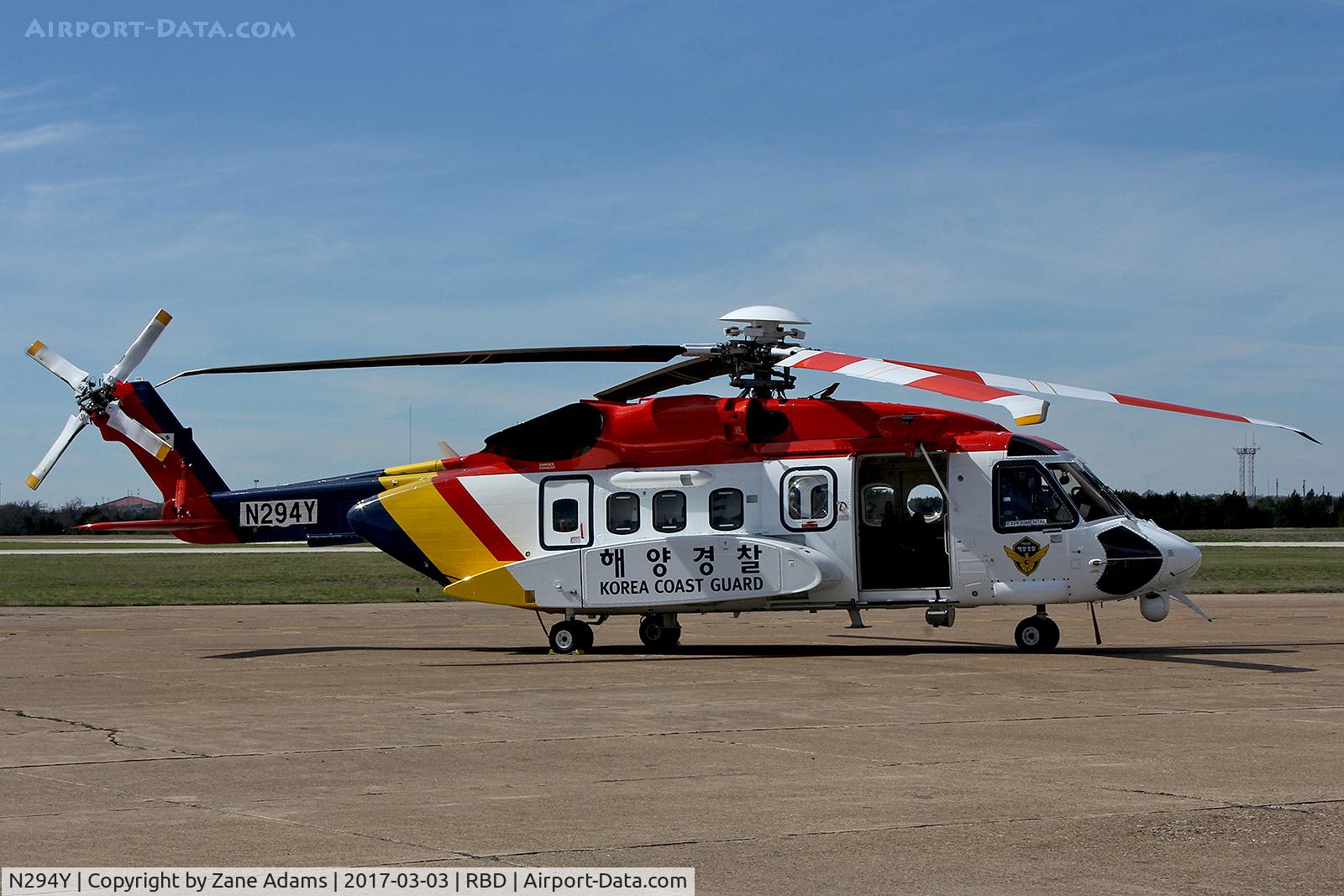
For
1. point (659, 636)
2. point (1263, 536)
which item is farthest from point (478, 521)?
point (1263, 536)

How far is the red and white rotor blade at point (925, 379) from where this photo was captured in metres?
12.5

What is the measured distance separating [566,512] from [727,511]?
2.30 meters

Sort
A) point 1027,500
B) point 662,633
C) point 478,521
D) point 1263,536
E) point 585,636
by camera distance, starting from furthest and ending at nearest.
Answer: point 1263,536 → point 662,633 → point 478,521 → point 585,636 → point 1027,500

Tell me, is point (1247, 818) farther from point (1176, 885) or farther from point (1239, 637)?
point (1239, 637)

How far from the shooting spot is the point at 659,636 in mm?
20062

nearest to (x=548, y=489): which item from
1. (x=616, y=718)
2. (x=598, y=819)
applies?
(x=616, y=718)

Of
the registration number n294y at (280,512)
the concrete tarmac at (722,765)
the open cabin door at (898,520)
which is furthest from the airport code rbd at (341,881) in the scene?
the registration number n294y at (280,512)

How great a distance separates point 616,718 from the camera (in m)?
12.2

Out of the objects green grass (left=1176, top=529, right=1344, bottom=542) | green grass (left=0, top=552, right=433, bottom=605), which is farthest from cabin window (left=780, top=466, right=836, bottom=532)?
green grass (left=1176, top=529, right=1344, bottom=542)

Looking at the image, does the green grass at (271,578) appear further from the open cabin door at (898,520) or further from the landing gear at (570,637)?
the open cabin door at (898,520)

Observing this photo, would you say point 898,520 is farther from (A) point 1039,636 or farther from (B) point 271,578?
(B) point 271,578

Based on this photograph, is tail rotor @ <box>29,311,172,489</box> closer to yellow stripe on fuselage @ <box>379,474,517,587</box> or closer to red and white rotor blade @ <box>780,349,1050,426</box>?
yellow stripe on fuselage @ <box>379,474,517,587</box>

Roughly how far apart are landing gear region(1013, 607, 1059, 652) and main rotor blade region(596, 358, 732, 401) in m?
5.28

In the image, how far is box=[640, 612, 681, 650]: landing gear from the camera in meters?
20.0
